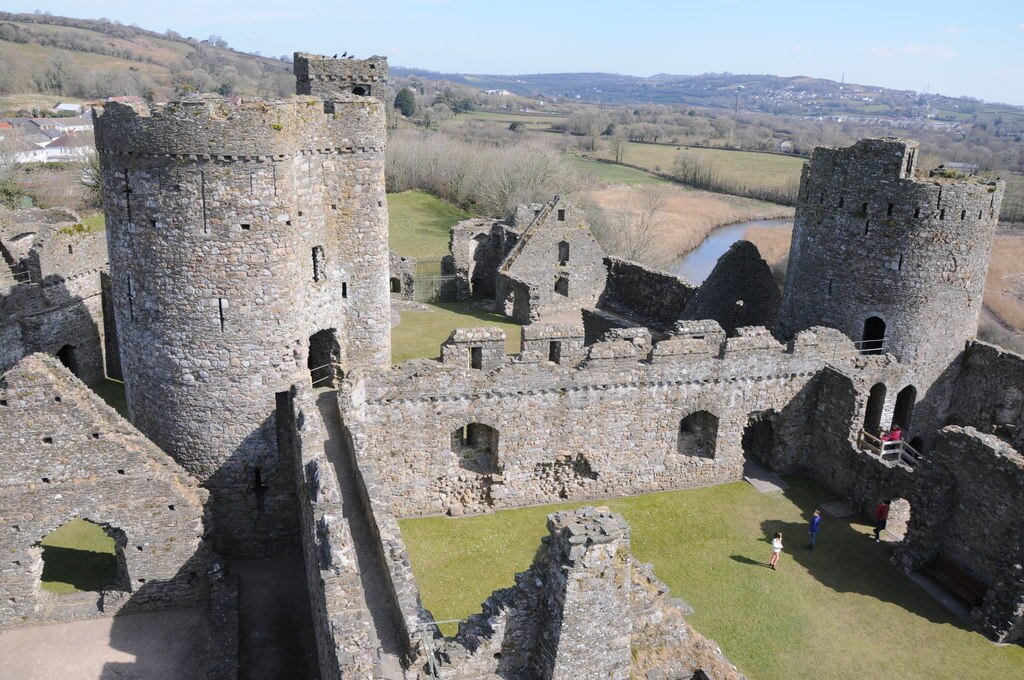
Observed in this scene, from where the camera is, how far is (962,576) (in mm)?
15414

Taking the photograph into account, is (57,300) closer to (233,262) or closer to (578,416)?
(233,262)

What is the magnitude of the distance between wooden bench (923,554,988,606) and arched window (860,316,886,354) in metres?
5.50

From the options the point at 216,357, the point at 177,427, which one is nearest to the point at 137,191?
the point at 216,357

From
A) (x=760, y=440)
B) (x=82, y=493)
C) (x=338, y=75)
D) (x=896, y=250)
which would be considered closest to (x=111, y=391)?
(x=82, y=493)

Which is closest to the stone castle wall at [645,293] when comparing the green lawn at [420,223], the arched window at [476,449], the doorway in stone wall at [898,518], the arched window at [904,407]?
the arched window at [904,407]

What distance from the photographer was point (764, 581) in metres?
15.7

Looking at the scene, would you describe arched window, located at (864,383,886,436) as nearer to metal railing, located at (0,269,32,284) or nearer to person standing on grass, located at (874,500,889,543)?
person standing on grass, located at (874,500,889,543)

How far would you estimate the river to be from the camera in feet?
168

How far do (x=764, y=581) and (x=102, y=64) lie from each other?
379 ft

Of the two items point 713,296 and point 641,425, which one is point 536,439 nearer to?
point 641,425

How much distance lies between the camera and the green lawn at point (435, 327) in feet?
82.1

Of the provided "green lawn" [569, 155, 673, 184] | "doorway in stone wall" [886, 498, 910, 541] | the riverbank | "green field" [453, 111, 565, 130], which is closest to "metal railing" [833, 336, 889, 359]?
"doorway in stone wall" [886, 498, 910, 541]

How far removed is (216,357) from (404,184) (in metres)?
54.7

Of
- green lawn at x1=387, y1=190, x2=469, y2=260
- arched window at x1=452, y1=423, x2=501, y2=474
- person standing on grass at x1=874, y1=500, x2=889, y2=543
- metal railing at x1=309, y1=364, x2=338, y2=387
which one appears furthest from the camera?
green lawn at x1=387, y1=190, x2=469, y2=260
